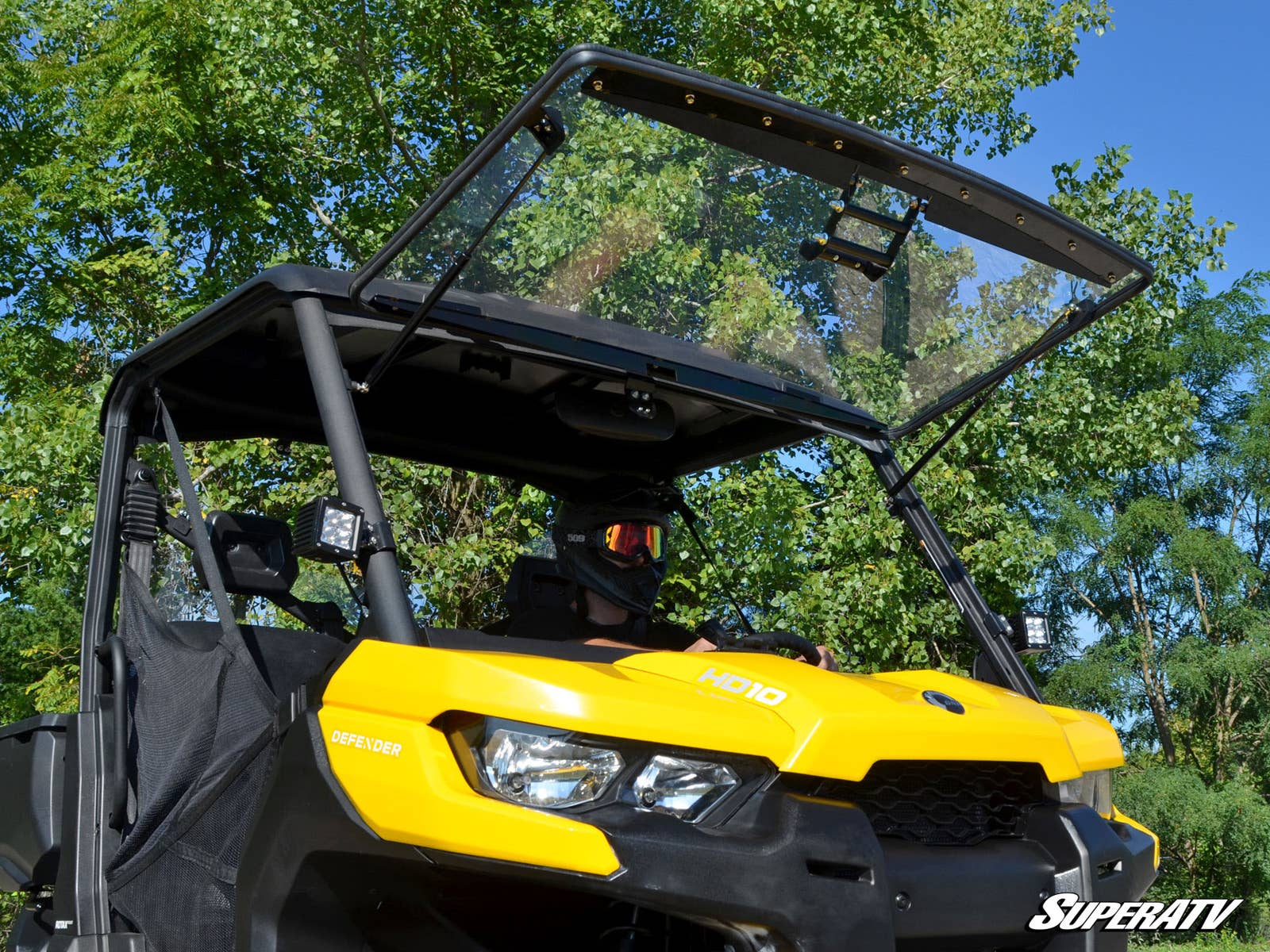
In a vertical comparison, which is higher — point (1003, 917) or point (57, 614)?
point (57, 614)

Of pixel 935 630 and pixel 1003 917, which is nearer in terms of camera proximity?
pixel 1003 917

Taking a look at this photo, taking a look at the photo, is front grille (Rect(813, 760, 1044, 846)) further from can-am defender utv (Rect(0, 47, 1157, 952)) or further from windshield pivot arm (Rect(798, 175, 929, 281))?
windshield pivot arm (Rect(798, 175, 929, 281))

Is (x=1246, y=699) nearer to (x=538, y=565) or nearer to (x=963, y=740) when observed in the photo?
(x=538, y=565)

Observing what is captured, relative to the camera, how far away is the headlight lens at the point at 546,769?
2312 mm

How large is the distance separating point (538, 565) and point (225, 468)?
7649 mm

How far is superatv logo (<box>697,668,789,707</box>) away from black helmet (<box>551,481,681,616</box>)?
144 cm

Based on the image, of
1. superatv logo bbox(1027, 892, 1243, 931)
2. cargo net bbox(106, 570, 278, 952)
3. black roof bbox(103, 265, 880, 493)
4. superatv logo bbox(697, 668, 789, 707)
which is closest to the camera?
superatv logo bbox(697, 668, 789, 707)

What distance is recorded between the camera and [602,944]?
2.69 metres

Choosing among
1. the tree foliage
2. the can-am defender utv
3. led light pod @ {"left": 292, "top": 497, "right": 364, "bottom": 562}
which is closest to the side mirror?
the can-am defender utv

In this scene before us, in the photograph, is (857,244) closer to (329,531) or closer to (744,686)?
(744,686)

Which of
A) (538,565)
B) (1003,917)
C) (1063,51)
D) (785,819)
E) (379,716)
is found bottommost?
(1003,917)

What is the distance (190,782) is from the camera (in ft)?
10.5

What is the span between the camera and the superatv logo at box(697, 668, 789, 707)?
249 centimetres

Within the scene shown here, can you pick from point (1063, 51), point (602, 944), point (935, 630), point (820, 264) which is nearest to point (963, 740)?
point (602, 944)
